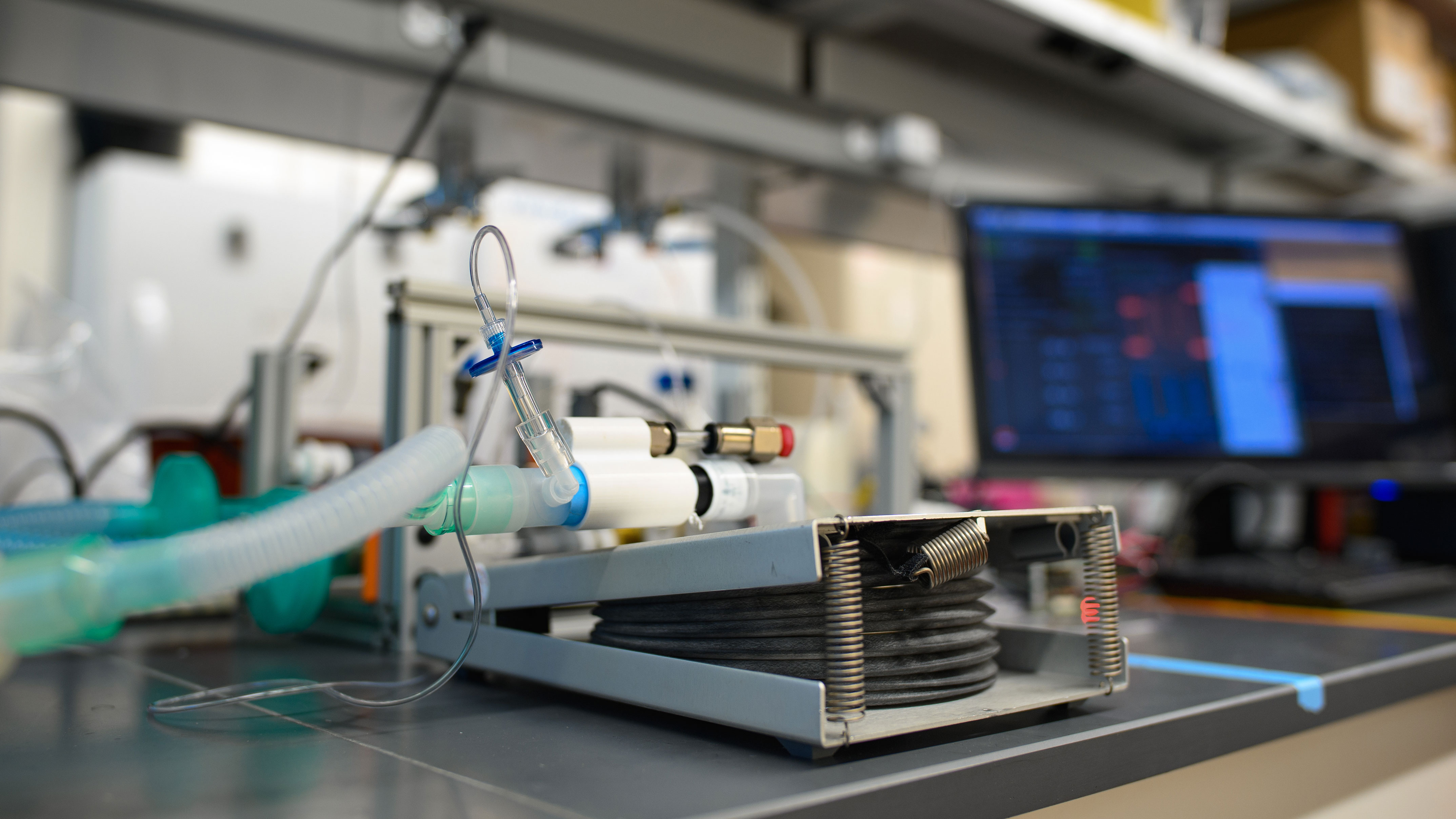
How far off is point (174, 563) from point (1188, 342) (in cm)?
133

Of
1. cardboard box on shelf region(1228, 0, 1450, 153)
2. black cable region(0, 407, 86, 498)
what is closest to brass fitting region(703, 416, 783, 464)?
black cable region(0, 407, 86, 498)

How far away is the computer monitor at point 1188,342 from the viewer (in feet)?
4.33

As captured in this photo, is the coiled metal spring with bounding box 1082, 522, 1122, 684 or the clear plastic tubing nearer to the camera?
the clear plastic tubing

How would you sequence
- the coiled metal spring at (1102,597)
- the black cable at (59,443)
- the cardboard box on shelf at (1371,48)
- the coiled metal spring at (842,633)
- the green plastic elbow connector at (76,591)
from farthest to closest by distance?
the cardboard box on shelf at (1371,48) → the black cable at (59,443) → the coiled metal spring at (1102,597) → the coiled metal spring at (842,633) → the green plastic elbow connector at (76,591)

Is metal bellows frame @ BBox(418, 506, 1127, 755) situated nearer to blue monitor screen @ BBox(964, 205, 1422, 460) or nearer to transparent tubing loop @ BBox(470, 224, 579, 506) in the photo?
transparent tubing loop @ BBox(470, 224, 579, 506)

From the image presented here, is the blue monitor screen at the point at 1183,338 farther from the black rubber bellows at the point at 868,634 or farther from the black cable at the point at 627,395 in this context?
the black rubber bellows at the point at 868,634

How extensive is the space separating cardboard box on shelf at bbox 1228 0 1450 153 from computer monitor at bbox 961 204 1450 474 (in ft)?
2.28

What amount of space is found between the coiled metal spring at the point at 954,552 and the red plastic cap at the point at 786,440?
0.16m

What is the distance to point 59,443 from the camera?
3.36ft

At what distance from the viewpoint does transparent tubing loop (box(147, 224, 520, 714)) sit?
0.50m

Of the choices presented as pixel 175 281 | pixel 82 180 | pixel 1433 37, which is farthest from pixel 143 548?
pixel 1433 37

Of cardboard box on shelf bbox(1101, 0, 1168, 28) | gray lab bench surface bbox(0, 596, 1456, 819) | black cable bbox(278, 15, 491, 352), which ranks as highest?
cardboard box on shelf bbox(1101, 0, 1168, 28)

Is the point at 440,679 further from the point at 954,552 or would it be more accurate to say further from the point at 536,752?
the point at 954,552

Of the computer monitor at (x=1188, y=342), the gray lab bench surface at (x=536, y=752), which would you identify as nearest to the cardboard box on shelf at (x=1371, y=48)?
the computer monitor at (x=1188, y=342)
